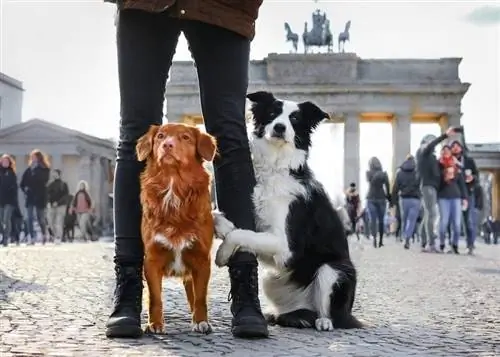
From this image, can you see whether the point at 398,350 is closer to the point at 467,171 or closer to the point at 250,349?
the point at 250,349

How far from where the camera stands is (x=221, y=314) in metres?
4.02

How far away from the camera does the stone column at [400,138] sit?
47.2 m

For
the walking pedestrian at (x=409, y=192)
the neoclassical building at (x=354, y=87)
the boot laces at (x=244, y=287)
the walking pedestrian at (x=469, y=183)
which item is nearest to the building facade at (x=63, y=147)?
the neoclassical building at (x=354, y=87)

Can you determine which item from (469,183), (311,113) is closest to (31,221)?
(469,183)

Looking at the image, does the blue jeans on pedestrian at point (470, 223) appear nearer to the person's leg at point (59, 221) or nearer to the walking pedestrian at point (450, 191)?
the walking pedestrian at point (450, 191)

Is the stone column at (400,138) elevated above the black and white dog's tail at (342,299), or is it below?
above

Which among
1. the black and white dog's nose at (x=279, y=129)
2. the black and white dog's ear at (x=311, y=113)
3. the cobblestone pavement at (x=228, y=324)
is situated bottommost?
the cobblestone pavement at (x=228, y=324)

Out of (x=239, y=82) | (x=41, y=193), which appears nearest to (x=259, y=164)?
(x=239, y=82)

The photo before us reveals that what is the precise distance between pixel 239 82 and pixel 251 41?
0.69 feet

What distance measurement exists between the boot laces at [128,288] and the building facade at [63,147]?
5078 centimetres

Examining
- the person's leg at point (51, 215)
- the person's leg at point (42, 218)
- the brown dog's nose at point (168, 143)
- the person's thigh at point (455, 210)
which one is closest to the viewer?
the brown dog's nose at point (168, 143)

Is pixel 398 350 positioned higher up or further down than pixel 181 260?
further down

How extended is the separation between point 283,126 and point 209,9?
74 centimetres

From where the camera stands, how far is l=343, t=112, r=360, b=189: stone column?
156ft
